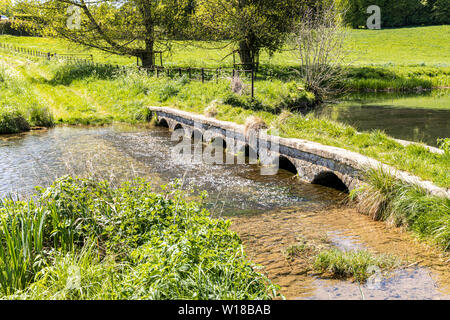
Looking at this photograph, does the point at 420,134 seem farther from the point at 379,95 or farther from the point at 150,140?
the point at 379,95

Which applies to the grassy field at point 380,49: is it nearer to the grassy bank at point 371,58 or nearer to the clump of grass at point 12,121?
the grassy bank at point 371,58

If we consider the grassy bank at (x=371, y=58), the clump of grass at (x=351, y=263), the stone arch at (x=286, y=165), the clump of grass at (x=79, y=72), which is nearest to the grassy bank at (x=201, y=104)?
the clump of grass at (x=79, y=72)

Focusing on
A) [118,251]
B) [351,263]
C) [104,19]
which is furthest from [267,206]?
[104,19]

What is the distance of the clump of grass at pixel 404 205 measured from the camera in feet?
19.1

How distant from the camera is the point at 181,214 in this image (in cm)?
527

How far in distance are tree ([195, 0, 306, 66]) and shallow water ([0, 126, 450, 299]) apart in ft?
40.9

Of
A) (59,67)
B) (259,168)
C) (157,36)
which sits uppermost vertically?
(157,36)

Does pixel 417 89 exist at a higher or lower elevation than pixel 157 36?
lower

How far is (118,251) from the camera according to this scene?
15.7ft

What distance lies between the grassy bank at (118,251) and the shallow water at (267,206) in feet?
2.21

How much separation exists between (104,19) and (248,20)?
8.55m

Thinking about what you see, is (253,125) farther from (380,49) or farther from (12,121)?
(380,49)
